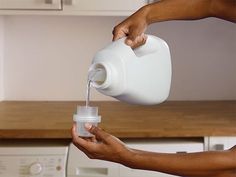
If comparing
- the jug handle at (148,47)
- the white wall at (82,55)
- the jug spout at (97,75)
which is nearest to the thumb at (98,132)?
the jug spout at (97,75)

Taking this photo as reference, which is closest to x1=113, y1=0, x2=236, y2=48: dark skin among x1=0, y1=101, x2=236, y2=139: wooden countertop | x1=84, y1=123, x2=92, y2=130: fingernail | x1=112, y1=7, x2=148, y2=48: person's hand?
x1=112, y1=7, x2=148, y2=48: person's hand

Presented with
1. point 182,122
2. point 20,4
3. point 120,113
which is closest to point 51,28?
point 20,4

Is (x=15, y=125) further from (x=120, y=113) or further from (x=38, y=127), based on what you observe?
(x=120, y=113)

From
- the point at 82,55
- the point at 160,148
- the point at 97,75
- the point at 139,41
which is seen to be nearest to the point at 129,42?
the point at 139,41

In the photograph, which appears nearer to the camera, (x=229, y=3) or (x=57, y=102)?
(x=229, y=3)

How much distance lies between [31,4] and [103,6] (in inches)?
11.8

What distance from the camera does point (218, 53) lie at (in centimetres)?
228

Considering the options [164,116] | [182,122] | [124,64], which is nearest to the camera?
[124,64]

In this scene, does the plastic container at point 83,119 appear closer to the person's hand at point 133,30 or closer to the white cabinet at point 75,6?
the person's hand at point 133,30

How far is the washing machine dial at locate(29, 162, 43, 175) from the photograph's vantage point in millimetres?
1654

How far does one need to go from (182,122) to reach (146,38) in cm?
64

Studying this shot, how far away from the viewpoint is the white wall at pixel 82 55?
228cm

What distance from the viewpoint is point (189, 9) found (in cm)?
128

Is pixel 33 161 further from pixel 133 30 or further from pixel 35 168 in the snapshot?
pixel 133 30
